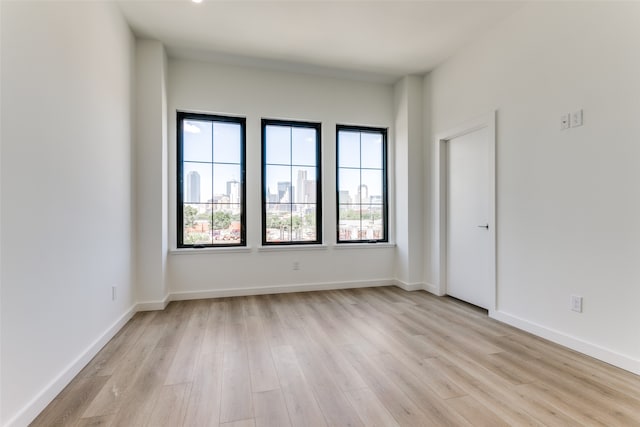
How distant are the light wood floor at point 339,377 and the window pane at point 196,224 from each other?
→ 1005mm

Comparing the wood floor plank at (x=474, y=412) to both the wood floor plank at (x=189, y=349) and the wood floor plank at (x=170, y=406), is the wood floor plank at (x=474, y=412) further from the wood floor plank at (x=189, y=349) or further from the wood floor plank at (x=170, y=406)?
the wood floor plank at (x=189, y=349)

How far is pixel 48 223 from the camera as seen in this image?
66.2 inches

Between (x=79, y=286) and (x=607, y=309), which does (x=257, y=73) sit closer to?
(x=79, y=286)

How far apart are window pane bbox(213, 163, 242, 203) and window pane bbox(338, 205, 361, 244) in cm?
142

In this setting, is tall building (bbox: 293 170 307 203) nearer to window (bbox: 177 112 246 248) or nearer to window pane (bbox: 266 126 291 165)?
window pane (bbox: 266 126 291 165)

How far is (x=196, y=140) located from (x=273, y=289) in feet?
6.90

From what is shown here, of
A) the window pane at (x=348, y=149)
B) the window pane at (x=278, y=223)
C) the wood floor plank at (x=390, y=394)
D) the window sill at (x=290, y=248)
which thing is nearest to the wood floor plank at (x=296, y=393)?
the wood floor plank at (x=390, y=394)

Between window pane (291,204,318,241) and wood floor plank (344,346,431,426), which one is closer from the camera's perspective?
wood floor plank (344,346,431,426)

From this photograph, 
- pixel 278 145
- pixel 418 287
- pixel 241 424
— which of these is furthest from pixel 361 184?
pixel 241 424

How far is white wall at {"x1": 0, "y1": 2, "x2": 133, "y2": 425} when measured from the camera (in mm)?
1409

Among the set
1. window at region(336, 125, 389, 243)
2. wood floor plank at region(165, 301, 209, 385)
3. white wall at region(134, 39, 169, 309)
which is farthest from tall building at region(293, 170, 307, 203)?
wood floor plank at region(165, 301, 209, 385)

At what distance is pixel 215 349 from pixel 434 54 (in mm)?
3799

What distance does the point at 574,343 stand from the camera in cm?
226

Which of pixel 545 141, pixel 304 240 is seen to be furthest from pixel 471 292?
pixel 304 240
